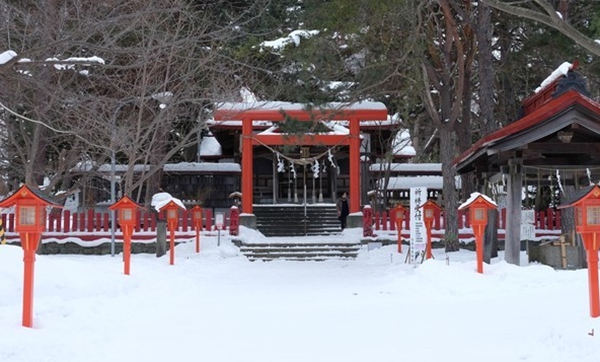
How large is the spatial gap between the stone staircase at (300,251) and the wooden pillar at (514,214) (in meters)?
6.67

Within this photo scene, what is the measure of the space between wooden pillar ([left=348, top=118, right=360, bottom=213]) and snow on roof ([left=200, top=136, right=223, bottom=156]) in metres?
9.84

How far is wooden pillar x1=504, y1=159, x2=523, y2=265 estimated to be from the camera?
12.3m

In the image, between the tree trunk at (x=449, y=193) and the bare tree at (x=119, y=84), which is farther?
the tree trunk at (x=449, y=193)

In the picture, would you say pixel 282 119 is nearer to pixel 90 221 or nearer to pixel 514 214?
pixel 90 221

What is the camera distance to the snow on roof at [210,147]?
100 feet

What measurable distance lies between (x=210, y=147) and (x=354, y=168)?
10920mm

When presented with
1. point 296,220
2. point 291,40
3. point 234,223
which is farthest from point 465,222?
point 291,40

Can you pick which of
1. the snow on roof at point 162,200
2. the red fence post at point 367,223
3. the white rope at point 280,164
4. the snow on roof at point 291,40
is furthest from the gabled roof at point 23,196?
the white rope at point 280,164

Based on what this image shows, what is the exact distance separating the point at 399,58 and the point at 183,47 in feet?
18.5

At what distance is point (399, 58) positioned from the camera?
15.8 meters

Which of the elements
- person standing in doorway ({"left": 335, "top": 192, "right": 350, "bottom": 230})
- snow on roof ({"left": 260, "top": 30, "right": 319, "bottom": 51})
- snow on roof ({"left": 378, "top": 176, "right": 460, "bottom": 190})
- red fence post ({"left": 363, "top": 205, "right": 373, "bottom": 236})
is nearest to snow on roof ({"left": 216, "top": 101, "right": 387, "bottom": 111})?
snow on roof ({"left": 260, "top": 30, "right": 319, "bottom": 51})

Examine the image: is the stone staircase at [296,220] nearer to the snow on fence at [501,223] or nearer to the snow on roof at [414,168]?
the snow on fence at [501,223]

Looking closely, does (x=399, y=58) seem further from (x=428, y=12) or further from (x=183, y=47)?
(x=183, y=47)

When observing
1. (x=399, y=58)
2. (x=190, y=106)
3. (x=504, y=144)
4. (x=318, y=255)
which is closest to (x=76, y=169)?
(x=190, y=106)
